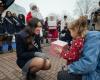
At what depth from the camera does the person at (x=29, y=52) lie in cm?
419

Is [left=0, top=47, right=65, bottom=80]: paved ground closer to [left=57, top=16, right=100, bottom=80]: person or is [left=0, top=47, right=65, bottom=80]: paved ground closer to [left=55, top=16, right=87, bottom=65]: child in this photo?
[left=55, top=16, right=87, bottom=65]: child

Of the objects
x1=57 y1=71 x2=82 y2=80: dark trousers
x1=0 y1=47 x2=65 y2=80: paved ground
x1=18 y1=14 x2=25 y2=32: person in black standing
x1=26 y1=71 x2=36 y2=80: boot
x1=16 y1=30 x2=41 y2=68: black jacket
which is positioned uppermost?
x1=18 y1=14 x2=25 y2=32: person in black standing

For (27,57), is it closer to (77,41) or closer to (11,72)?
(11,72)

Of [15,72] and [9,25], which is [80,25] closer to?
[15,72]

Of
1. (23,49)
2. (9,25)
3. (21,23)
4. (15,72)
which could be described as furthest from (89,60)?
(21,23)

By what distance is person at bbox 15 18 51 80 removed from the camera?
419 centimetres

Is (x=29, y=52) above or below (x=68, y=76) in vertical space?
above

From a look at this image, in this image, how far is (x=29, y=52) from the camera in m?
4.30

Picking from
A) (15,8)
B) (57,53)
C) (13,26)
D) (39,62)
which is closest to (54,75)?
(39,62)

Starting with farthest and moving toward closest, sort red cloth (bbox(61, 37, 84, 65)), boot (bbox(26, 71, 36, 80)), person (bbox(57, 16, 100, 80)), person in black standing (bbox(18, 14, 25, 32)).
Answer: person in black standing (bbox(18, 14, 25, 32)) < boot (bbox(26, 71, 36, 80)) < red cloth (bbox(61, 37, 84, 65)) < person (bbox(57, 16, 100, 80))

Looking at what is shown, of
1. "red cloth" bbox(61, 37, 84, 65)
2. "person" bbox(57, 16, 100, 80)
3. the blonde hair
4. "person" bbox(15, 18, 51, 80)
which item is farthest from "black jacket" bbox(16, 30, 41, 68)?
"person" bbox(57, 16, 100, 80)

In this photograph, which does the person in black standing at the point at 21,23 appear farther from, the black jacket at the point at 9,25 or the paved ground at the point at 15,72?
the paved ground at the point at 15,72

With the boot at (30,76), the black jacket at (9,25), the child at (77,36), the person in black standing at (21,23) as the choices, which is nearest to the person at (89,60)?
the child at (77,36)

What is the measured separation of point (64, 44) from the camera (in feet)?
10.4
